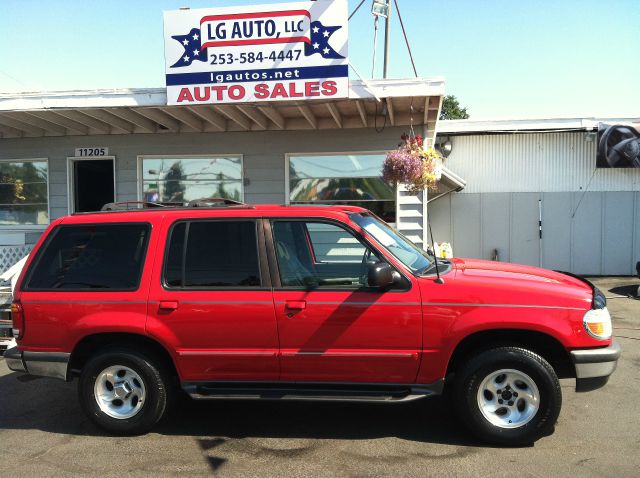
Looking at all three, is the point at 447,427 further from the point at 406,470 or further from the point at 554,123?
the point at 554,123

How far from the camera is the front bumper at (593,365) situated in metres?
3.91

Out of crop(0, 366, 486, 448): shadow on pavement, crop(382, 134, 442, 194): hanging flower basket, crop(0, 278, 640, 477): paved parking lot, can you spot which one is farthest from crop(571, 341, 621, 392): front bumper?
crop(382, 134, 442, 194): hanging flower basket

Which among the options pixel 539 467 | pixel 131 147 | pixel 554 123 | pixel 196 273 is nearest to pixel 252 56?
pixel 131 147

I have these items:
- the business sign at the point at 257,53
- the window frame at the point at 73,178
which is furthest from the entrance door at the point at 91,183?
the business sign at the point at 257,53

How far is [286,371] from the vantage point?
4188 millimetres

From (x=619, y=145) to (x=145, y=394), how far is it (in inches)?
463

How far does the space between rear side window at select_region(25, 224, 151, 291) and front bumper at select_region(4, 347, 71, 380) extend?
0.54 meters

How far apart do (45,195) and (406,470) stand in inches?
385

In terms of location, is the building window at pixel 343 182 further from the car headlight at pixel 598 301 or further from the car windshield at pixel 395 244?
the car headlight at pixel 598 301

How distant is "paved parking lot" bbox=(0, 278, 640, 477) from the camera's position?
3.77 meters

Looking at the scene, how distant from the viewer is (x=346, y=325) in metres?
4.05

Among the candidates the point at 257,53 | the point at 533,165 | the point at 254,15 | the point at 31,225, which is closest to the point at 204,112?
the point at 257,53

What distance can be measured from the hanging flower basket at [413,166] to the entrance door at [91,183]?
18.6 feet

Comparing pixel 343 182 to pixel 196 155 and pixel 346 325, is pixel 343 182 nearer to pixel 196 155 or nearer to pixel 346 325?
pixel 196 155
